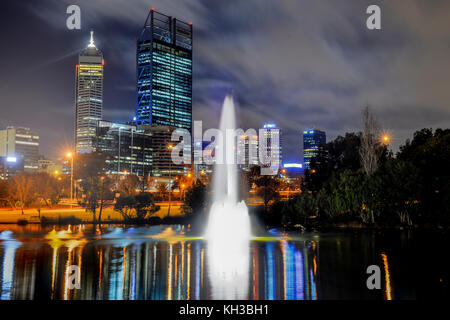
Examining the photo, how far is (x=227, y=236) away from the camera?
29203 mm

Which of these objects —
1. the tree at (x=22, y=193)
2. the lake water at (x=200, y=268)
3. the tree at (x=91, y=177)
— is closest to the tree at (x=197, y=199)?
the tree at (x=91, y=177)

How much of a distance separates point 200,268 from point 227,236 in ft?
41.4

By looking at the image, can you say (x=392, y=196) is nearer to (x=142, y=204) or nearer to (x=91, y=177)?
(x=142, y=204)

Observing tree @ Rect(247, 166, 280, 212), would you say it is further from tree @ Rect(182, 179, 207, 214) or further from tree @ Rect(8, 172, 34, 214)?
tree @ Rect(8, 172, 34, 214)

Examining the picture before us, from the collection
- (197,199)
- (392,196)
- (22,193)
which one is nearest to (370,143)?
(392,196)

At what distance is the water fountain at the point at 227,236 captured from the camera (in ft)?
45.6

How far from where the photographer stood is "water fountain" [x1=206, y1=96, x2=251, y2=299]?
13898mm

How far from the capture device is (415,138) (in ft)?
160

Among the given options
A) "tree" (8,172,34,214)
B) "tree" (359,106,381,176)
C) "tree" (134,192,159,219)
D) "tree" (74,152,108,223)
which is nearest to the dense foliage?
"tree" (359,106,381,176)

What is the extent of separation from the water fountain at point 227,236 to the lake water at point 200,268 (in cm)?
7

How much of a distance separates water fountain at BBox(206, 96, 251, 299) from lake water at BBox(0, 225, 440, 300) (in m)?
0.07
